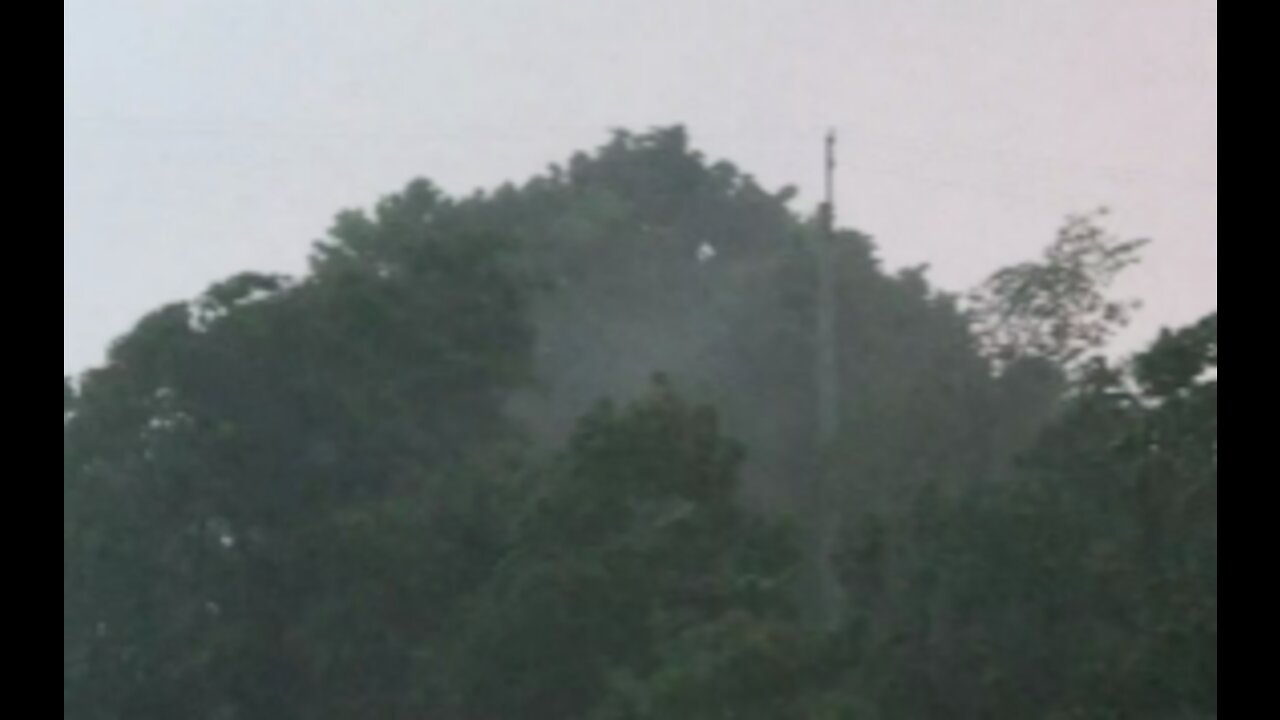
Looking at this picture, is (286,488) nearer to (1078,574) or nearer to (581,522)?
(581,522)

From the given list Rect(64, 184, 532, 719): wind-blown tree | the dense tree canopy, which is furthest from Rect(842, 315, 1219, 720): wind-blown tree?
Rect(64, 184, 532, 719): wind-blown tree

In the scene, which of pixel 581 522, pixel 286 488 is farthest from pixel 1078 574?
pixel 286 488

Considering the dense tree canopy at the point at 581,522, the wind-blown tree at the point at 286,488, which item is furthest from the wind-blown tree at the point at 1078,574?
the wind-blown tree at the point at 286,488

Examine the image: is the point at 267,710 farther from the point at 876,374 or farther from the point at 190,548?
the point at 876,374

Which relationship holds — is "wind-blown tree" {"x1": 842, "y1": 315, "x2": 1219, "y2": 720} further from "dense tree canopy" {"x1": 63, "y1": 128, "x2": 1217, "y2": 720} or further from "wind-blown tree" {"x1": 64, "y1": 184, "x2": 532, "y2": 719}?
"wind-blown tree" {"x1": 64, "y1": 184, "x2": 532, "y2": 719}

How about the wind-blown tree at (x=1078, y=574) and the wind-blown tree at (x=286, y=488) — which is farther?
the wind-blown tree at (x=286, y=488)

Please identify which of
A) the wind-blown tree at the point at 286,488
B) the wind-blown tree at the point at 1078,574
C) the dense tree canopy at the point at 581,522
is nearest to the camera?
the wind-blown tree at the point at 1078,574

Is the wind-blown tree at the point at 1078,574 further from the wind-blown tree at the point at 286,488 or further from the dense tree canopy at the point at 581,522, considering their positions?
the wind-blown tree at the point at 286,488

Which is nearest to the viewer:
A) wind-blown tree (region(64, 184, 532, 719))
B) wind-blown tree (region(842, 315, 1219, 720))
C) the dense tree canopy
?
wind-blown tree (region(842, 315, 1219, 720))

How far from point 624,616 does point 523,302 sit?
548 centimetres

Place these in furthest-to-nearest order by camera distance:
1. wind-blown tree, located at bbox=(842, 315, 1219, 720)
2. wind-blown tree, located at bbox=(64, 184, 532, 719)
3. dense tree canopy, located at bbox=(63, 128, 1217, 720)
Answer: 1. wind-blown tree, located at bbox=(64, 184, 532, 719)
2. dense tree canopy, located at bbox=(63, 128, 1217, 720)
3. wind-blown tree, located at bbox=(842, 315, 1219, 720)

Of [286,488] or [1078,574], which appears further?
[286,488]

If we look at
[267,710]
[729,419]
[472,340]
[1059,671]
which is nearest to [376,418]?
[472,340]
